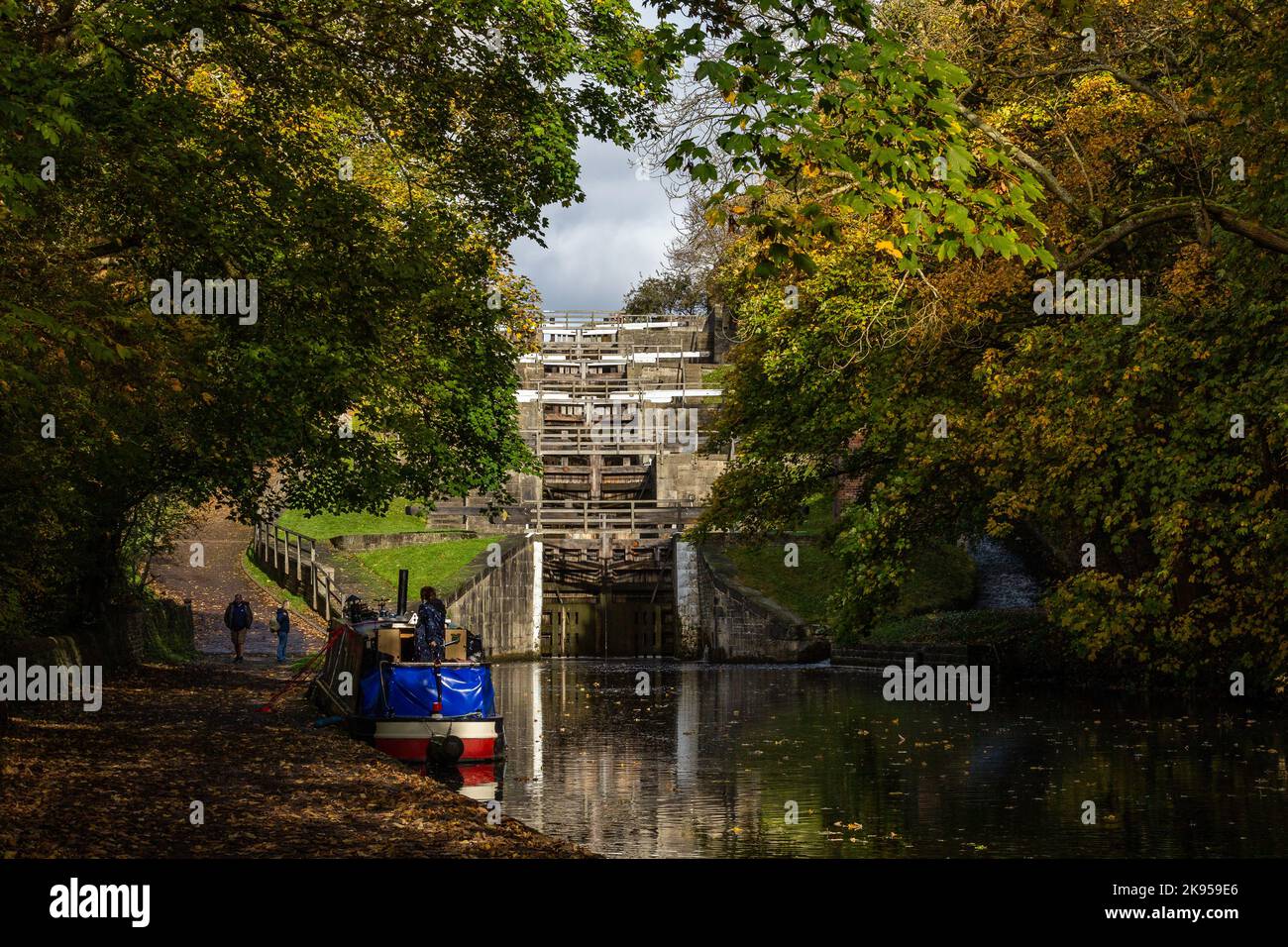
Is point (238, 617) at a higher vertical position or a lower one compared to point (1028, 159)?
lower

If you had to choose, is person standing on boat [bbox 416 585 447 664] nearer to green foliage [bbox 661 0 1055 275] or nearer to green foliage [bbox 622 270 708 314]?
green foliage [bbox 661 0 1055 275]

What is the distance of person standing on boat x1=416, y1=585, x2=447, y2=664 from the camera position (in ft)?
74.1

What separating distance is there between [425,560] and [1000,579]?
2016 cm

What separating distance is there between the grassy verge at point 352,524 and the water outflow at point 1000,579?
2166 cm

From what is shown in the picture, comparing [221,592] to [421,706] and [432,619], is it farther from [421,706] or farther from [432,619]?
[421,706]

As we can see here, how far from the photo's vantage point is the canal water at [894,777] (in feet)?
47.1

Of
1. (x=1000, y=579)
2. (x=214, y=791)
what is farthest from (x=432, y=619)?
(x=1000, y=579)

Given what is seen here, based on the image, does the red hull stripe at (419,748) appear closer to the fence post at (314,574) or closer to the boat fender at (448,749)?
the boat fender at (448,749)

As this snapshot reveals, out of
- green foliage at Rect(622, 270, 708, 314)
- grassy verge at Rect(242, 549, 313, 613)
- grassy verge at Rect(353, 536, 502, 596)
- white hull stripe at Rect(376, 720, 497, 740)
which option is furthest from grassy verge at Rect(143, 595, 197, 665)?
green foliage at Rect(622, 270, 708, 314)

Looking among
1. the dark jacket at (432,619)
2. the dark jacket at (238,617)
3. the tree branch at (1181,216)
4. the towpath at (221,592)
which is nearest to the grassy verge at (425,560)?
the towpath at (221,592)

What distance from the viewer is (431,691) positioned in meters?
22.3

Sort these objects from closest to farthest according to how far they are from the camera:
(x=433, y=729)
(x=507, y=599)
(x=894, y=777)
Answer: (x=894, y=777), (x=433, y=729), (x=507, y=599)
